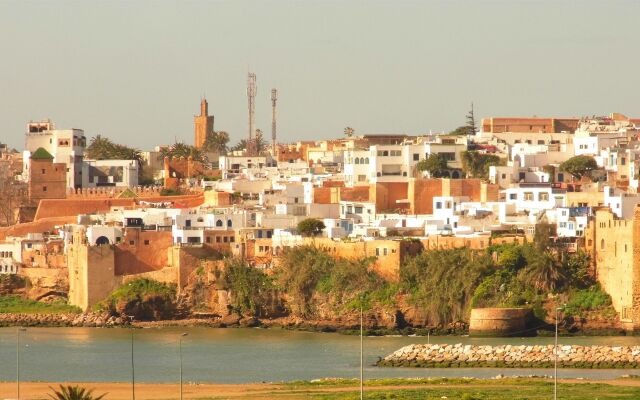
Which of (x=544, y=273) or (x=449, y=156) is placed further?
(x=449, y=156)

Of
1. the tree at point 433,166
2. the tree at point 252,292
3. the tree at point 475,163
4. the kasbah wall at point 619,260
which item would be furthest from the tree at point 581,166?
the tree at point 252,292

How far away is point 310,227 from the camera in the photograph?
223 feet

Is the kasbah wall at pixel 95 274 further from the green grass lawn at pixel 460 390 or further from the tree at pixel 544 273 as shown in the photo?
the green grass lawn at pixel 460 390

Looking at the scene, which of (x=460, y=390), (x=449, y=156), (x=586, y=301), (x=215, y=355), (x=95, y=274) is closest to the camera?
(x=460, y=390)

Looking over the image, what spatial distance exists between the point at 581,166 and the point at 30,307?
18143mm

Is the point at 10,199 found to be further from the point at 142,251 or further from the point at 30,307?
the point at 142,251

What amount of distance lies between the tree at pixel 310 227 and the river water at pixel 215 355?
4.98m

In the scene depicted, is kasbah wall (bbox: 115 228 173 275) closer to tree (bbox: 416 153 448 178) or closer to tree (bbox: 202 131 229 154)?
tree (bbox: 416 153 448 178)

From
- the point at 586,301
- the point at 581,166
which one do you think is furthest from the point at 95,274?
the point at 581,166

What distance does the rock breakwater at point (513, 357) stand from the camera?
177ft

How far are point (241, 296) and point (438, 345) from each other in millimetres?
9763

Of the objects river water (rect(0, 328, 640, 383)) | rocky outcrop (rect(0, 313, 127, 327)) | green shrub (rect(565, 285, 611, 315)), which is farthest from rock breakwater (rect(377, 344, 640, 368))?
rocky outcrop (rect(0, 313, 127, 327))

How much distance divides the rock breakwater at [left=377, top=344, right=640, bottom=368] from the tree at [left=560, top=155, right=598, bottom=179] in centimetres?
1894

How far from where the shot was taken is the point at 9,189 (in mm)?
82375
